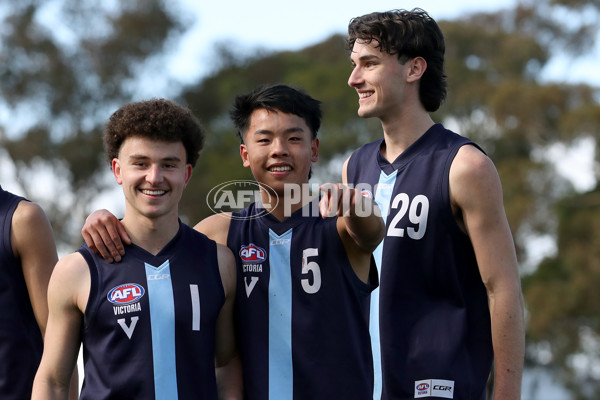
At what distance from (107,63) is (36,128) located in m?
2.92

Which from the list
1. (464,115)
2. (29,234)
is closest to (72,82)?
(464,115)

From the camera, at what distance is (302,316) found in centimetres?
416

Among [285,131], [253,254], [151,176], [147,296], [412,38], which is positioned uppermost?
[412,38]

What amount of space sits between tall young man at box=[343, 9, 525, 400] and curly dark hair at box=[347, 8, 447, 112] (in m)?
0.01

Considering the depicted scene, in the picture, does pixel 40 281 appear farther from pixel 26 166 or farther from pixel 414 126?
pixel 26 166

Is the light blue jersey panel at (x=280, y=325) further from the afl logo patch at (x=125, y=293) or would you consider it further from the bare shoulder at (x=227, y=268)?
the afl logo patch at (x=125, y=293)

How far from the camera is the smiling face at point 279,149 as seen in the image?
14.0 ft

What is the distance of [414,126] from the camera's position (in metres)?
4.64

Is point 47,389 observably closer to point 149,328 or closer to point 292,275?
point 149,328

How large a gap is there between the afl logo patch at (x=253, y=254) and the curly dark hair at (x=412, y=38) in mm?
1240

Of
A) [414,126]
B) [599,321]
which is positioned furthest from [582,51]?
[414,126]

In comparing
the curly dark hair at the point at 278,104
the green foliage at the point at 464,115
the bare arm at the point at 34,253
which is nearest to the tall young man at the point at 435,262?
the curly dark hair at the point at 278,104

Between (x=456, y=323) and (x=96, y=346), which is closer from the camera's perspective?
(x=96, y=346)

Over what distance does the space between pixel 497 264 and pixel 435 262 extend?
30cm
